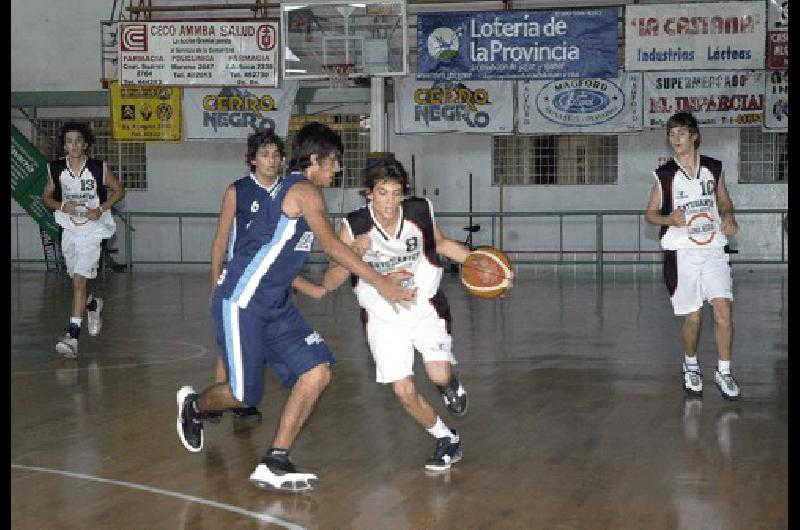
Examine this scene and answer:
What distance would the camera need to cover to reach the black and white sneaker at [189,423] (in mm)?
8055

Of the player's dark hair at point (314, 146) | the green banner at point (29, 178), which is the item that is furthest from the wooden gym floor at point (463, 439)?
the green banner at point (29, 178)

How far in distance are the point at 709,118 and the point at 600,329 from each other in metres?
8.64

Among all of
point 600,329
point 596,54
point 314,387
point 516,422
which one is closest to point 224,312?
point 314,387

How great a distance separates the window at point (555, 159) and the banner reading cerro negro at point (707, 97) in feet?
8.23

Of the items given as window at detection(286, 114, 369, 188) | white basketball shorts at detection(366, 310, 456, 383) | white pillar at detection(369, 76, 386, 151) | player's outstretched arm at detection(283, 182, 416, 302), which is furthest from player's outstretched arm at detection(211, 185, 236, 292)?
window at detection(286, 114, 369, 188)

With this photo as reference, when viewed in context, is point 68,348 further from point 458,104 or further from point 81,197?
point 458,104

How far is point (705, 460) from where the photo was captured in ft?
26.7

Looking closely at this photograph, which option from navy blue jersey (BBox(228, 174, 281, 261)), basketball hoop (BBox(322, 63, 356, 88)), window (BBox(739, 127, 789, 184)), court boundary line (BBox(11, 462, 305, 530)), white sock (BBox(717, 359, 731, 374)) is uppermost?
basketball hoop (BBox(322, 63, 356, 88))

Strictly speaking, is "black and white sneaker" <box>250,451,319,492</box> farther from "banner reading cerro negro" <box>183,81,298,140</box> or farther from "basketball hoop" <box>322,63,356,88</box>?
"banner reading cerro negro" <box>183,81,298,140</box>

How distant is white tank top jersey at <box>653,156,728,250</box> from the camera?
33.8 ft

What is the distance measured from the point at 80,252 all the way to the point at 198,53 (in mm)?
10789

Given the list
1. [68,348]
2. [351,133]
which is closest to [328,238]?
[68,348]

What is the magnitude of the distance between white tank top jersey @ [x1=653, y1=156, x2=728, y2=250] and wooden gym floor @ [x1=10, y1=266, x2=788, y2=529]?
47.8 inches
